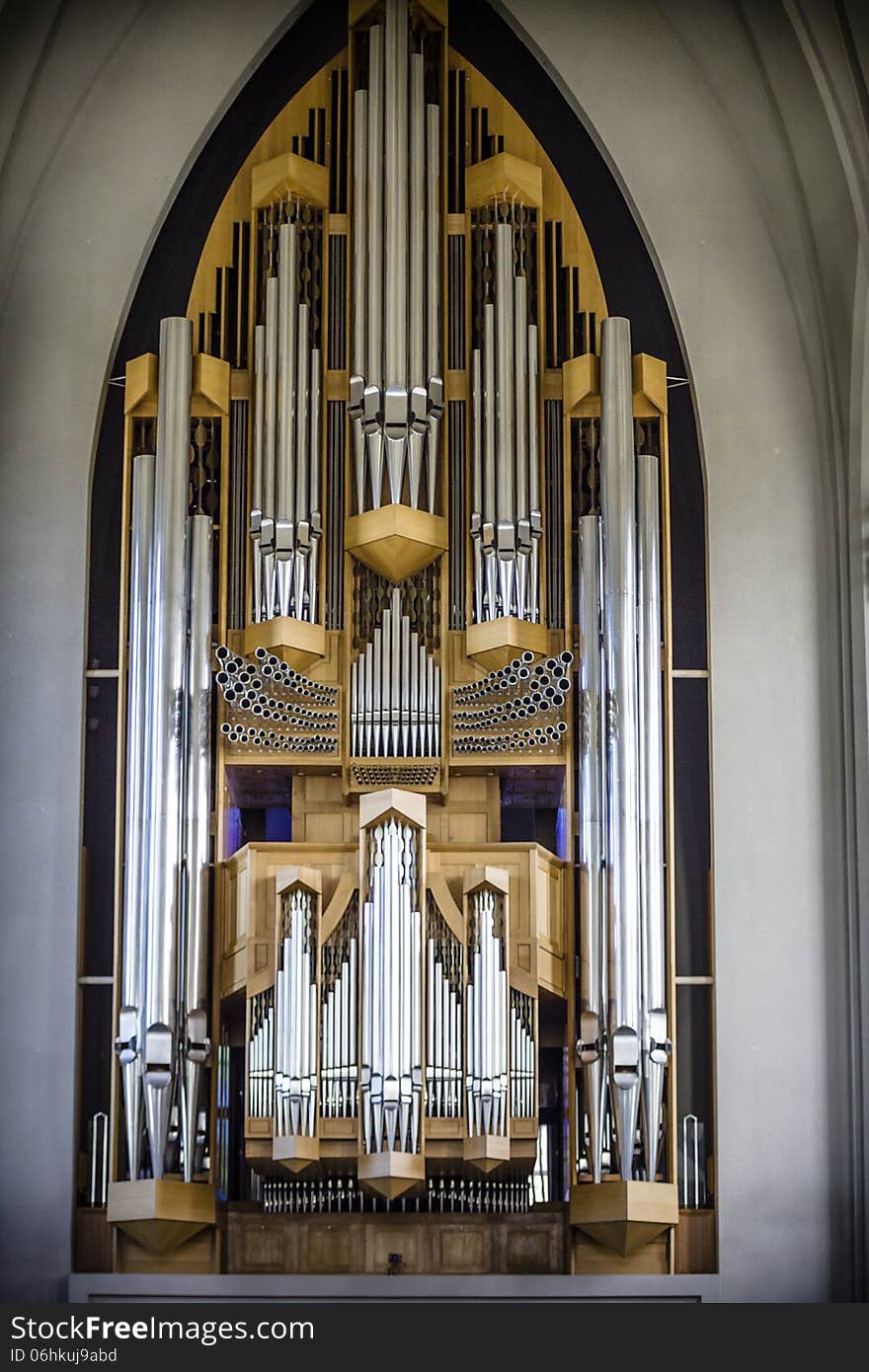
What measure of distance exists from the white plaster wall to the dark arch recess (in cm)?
13

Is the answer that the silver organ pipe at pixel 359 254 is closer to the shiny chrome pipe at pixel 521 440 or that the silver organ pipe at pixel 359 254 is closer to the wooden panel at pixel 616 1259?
the shiny chrome pipe at pixel 521 440

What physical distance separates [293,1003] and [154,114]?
5.87 meters

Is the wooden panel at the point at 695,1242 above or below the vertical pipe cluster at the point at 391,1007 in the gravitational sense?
below

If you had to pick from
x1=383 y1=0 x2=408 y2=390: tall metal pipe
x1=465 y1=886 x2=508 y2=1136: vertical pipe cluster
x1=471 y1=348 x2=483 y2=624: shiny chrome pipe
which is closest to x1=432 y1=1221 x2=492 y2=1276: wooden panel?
x1=465 y1=886 x2=508 y2=1136: vertical pipe cluster

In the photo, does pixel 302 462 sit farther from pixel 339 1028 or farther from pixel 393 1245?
pixel 393 1245

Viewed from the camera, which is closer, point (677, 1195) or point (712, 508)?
point (677, 1195)

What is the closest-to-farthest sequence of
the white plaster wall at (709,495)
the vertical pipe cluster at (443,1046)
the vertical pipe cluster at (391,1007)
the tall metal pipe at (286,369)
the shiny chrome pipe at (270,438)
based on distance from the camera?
the vertical pipe cluster at (391,1007), the vertical pipe cluster at (443,1046), the white plaster wall at (709,495), the shiny chrome pipe at (270,438), the tall metal pipe at (286,369)

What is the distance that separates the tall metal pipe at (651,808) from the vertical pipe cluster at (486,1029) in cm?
86

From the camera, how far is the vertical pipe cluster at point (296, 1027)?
1286 cm

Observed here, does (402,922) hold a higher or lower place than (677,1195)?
higher

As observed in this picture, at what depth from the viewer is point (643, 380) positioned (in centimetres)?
1443

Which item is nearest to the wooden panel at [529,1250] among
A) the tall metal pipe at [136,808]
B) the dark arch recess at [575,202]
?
the tall metal pipe at [136,808]

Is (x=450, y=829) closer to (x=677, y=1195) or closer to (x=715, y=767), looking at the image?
(x=715, y=767)
